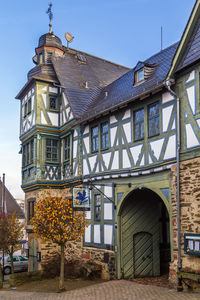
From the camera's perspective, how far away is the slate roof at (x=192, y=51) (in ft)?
38.9

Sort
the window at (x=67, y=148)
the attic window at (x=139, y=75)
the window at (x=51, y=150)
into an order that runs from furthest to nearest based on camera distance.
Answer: the window at (x=51, y=150), the window at (x=67, y=148), the attic window at (x=139, y=75)

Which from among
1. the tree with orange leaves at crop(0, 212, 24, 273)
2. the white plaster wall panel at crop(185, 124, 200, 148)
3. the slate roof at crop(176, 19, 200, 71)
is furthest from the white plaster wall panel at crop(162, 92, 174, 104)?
the tree with orange leaves at crop(0, 212, 24, 273)

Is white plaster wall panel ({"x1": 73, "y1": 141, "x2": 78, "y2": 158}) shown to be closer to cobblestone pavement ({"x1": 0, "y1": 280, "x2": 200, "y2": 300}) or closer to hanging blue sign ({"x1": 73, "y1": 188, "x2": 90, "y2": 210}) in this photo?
hanging blue sign ({"x1": 73, "y1": 188, "x2": 90, "y2": 210})

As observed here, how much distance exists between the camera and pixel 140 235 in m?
15.5

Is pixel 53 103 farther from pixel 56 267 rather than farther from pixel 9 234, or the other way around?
pixel 56 267

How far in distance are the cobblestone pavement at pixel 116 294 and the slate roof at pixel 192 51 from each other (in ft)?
23.5

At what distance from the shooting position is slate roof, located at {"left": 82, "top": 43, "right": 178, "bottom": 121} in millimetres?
14195

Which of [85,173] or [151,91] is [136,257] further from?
[151,91]

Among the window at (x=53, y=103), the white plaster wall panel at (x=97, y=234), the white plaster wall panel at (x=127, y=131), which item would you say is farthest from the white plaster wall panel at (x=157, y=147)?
the window at (x=53, y=103)

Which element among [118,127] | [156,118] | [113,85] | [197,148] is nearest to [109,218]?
[118,127]

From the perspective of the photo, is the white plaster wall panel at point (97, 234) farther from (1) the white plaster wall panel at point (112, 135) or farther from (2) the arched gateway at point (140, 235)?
(1) the white plaster wall panel at point (112, 135)

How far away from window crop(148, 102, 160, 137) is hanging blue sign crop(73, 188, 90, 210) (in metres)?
4.56

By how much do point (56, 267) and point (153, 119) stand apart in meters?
9.24

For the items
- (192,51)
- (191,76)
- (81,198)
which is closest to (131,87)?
(192,51)
